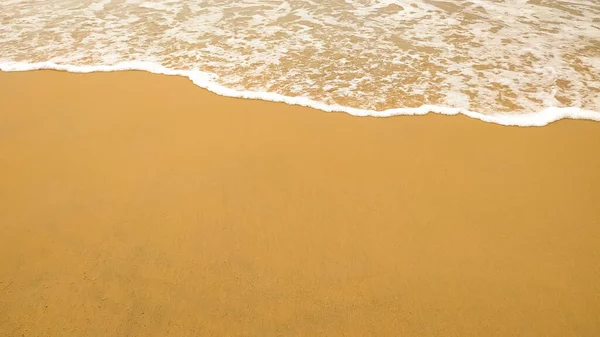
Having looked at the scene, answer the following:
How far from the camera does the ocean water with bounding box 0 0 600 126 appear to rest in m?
4.15

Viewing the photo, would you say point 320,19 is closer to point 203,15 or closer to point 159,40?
point 203,15

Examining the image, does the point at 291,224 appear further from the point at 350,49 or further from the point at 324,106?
the point at 350,49

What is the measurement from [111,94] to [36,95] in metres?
0.91

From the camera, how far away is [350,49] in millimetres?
5398

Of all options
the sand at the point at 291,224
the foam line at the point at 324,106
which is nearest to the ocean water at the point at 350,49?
the foam line at the point at 324,106

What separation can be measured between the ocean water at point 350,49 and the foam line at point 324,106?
0.06 feet

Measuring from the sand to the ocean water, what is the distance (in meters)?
0.49

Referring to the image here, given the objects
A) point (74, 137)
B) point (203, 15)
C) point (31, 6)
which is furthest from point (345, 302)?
point (31, 6)

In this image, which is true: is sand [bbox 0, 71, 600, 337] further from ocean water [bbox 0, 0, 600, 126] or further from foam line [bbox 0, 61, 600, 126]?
ocean water [bbox 0, 0, 600, 126]

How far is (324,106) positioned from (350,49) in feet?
6.05

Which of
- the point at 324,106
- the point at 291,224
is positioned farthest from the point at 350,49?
the point at 291,224

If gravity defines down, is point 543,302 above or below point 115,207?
below

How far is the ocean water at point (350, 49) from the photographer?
415 centimetres

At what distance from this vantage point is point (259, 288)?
7.45ft
